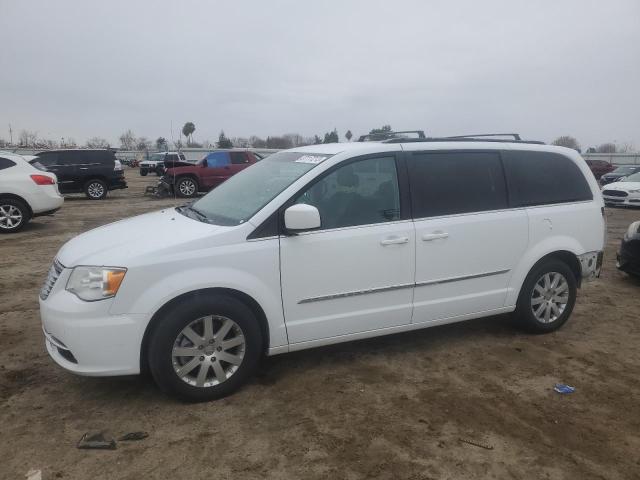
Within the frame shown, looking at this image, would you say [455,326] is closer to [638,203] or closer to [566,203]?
[566,203]

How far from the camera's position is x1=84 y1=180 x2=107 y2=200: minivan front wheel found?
17750mm

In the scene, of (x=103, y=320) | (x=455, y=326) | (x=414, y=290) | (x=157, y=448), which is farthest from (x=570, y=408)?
(x=103, y=320)

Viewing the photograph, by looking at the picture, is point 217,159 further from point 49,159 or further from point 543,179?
point 543,179

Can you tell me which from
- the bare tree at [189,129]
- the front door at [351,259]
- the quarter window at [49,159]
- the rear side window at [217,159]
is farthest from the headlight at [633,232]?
Result: the bare tree at [189,129]

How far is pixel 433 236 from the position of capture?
387 cm

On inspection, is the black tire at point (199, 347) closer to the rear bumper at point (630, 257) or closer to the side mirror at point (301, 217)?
the side mirror at point (301, 217)

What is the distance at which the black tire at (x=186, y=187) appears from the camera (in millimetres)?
18203

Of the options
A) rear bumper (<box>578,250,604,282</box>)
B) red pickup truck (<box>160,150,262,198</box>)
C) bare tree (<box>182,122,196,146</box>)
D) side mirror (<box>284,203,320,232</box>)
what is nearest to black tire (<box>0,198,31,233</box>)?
red pickup truck (<box>160,150,262,198</box>)

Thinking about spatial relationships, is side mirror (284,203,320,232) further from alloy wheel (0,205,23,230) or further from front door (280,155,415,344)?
alloy wheel (0,205,23,230)

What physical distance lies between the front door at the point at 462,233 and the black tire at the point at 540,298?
0.86 ft

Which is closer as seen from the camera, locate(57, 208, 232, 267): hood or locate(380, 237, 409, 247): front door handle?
locate(57, 208, 232, 267): hood

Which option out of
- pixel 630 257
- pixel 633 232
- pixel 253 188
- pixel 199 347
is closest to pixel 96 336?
pixel 199 347

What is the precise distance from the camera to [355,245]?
3607 mm

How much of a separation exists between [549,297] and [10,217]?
10.3 metres
